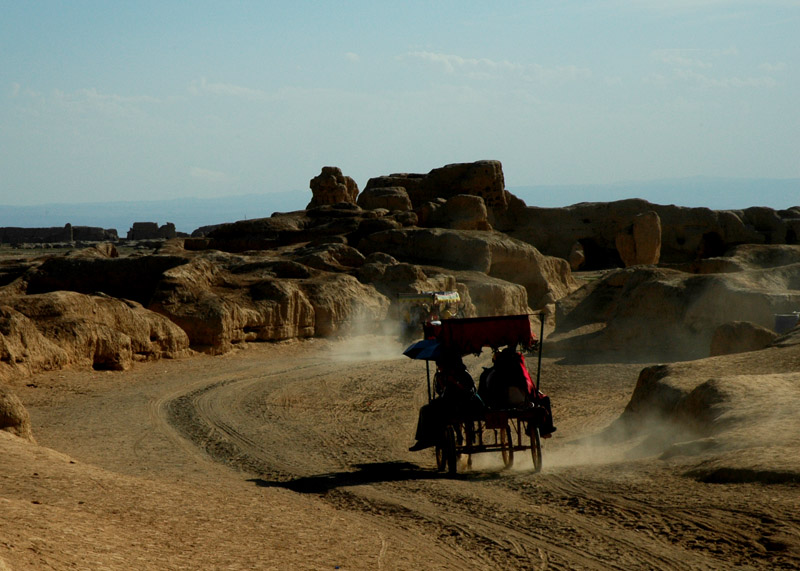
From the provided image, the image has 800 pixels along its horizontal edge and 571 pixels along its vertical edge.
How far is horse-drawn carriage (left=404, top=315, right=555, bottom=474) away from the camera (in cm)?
1251

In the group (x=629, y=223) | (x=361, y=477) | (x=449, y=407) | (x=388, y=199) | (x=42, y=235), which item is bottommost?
(x=361, y=477)

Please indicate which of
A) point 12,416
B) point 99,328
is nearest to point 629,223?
point 99,328

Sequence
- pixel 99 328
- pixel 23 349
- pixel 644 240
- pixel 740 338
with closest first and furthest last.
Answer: pixel 23 349 → pixel 740 338 → pixel 99 328 → pixel 644 240

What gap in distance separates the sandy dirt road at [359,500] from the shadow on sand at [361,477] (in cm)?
5

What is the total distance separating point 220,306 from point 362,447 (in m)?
14.2

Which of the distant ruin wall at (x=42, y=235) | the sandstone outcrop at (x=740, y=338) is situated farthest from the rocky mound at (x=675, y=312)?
the distant ruin wall at (x=42, y=235)

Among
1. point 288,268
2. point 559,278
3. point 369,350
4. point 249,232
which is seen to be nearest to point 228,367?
point 369,350

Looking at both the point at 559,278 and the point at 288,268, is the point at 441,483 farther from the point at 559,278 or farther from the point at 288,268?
the point at 559,278

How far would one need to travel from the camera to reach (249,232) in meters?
50.4

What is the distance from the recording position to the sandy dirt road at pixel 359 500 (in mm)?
8719

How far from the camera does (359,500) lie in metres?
11.5

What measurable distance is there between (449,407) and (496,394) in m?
0.68

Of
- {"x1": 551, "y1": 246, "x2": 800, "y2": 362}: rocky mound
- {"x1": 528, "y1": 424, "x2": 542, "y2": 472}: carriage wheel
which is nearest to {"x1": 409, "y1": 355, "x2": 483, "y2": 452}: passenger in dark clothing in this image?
{"x1": 528, "y1": 424, "x2": 542, "y2": 472}: carriage wheel

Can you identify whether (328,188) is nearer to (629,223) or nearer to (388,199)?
(388,199)
